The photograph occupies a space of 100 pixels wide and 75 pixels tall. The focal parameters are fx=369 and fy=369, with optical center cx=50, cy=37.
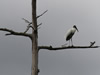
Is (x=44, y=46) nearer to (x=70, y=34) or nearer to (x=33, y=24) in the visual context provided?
(x=33, y=24)

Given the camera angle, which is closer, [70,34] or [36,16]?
[36,16]

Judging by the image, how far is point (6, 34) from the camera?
14.3 metres

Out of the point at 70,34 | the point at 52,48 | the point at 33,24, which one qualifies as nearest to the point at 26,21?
the point at 33,24

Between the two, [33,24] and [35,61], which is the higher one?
[33,24]

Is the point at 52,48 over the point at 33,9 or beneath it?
beneath

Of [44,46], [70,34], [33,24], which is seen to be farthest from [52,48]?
[70,34]

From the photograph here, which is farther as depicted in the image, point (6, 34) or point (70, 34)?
point (70, 34)

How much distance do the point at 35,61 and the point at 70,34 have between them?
12.2m

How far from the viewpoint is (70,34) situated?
26266mm

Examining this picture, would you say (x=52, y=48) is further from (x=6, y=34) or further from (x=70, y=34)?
(x=70, y=34)

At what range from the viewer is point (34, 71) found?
14.2m

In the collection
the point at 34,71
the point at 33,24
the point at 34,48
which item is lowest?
the point at 34,71

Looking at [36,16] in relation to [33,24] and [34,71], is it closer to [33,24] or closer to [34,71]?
[33,24]

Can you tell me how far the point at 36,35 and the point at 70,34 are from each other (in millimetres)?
11865
